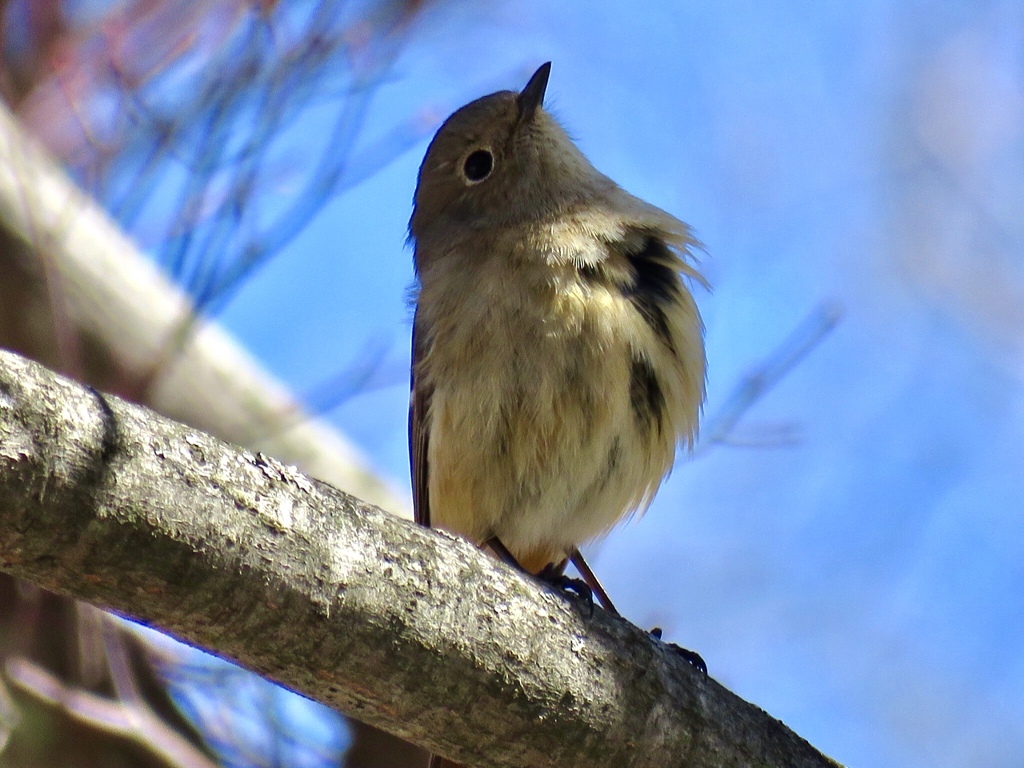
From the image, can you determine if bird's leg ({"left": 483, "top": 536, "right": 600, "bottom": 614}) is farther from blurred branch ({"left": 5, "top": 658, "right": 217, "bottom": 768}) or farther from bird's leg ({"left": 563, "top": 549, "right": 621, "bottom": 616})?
blurred branch ({"left": 5, "top": 658, "right": 217, "bottom": 768})

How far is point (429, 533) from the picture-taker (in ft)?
8.04

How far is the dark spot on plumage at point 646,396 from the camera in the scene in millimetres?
3617

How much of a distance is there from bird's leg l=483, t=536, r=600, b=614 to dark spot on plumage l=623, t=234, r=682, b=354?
0.84 m

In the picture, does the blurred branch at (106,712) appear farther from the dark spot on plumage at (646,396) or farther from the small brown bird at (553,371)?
the dark spot on plumage at (646,396)

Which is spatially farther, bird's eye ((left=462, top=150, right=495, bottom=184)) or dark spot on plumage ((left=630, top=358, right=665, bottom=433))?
bird's eye ((left=462, top=150, right=495, bottom=184))

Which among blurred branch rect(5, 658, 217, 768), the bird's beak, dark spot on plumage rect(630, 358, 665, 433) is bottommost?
blurred branch rect(5, 658, 217, 768)

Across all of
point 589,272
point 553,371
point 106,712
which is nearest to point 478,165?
point 589,272

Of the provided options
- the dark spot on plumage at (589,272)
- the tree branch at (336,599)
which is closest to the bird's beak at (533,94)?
the dark spot on plumage at (589,272)

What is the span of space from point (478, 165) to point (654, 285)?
1.13 meters

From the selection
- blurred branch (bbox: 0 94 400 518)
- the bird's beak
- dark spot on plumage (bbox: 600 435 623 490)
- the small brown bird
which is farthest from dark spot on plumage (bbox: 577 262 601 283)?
blurred branch (bbox: 0 94 400 518)

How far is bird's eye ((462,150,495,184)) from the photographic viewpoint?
454cm

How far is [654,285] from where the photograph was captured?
3824 mm

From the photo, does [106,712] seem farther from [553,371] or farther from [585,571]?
[553,371]

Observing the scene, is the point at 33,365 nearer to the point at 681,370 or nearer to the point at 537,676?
the point at 537,676
